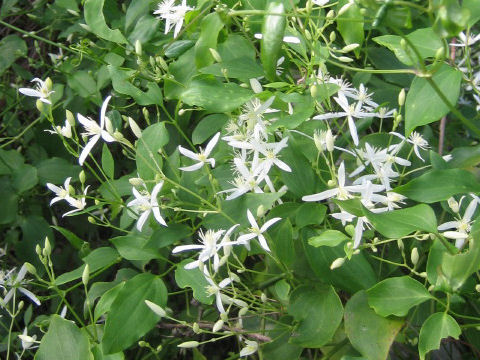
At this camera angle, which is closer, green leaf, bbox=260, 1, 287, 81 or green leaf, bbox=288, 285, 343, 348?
green leaf, bbox=260, 1, 287, 81

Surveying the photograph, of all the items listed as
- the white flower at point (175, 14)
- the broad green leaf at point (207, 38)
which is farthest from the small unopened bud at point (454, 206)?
the white flower at point (175, 14)

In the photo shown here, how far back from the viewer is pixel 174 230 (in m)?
1.06

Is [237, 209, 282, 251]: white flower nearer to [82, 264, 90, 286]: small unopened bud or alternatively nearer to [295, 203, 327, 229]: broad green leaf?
[295, 203, 327, 229]: broad green leaf

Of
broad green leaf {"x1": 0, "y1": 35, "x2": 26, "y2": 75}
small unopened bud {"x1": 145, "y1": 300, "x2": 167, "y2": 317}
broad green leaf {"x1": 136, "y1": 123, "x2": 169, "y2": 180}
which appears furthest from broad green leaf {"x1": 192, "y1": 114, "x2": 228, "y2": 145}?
broad green leaf {"x1": 0, "y1": 35, "x2": 26, "y2": 75}

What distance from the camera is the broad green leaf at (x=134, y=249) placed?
1.07 meters

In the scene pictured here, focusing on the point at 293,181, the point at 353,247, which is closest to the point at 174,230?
the point at 293,181

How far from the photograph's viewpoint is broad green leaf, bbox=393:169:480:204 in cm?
88

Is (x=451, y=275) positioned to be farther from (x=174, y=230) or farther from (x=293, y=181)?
(x=174, y=230)

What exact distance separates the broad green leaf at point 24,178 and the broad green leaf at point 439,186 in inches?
38.1

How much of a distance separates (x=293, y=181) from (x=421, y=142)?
0.27 meters

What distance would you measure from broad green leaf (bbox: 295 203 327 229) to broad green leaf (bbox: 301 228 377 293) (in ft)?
0.09

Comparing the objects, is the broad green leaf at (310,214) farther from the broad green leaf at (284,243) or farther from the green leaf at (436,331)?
the green leaf at (436,331)

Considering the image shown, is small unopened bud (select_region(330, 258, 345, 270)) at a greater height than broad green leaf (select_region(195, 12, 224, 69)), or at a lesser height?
lesser

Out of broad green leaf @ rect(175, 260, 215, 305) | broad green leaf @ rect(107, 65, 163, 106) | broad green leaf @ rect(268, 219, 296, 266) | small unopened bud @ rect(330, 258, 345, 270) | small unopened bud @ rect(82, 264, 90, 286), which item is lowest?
small unopened bud @ rect(82, 264, 90, 286)
